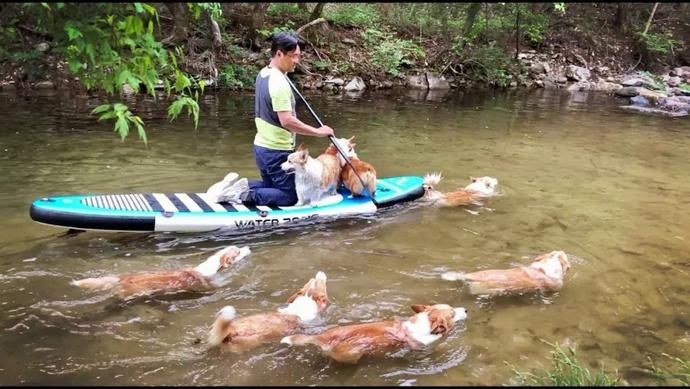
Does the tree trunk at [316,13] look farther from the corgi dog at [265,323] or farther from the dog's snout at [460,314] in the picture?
the dog's snout at [460,314]

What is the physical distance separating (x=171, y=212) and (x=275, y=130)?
1.45m

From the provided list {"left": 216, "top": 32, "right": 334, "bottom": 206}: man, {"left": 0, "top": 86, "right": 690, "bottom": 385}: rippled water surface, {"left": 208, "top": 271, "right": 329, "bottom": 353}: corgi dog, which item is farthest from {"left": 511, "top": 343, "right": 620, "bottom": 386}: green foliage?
{"left": 216, "top": 32, "right": 334, "bottom": 206}: man

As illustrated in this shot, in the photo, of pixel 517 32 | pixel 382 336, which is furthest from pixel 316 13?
pixel 382 336

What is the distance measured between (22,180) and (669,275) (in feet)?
27.0

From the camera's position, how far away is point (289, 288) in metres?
5.05

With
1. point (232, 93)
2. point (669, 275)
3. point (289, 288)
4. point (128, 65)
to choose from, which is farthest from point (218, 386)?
point (232, 93)

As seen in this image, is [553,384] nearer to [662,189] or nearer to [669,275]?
[669,275]

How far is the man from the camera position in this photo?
5887 millimetres

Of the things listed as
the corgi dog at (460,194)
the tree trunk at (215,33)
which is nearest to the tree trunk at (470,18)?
the tree trunk at (215,33)

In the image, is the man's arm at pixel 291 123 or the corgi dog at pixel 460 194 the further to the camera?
the corgi dog at pixel 460 194

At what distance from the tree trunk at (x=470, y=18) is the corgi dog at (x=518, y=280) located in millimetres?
17553

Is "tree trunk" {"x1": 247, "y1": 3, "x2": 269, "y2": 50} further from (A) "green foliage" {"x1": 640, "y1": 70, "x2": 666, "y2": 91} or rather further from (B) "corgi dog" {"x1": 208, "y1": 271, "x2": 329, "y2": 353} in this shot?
(B) "corgi dog" {"x1": 208, "y1": 271, "x2": 329, "y2": 353}

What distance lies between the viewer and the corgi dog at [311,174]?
6.21 meters

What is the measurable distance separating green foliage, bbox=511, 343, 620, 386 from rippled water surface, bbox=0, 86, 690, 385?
17 centimetres
